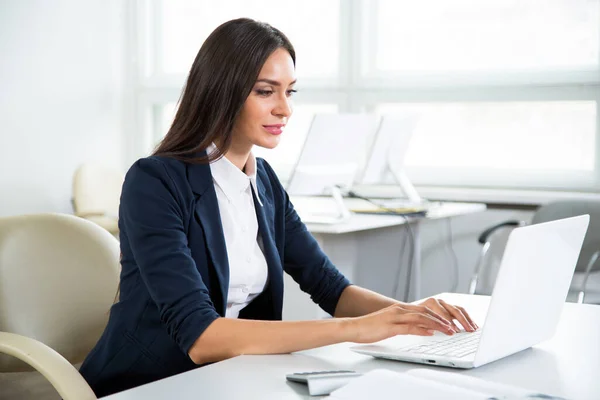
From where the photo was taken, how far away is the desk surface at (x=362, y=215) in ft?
10.8

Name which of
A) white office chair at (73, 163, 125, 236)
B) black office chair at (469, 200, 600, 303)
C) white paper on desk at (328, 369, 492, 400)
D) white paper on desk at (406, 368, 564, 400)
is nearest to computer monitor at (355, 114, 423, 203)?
black office chair at (469, 200, 600, 303)

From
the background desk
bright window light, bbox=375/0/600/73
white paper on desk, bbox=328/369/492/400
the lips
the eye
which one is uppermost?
bright window light, bbox=375/0/600/73

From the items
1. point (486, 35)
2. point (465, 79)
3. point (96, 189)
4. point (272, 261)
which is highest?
point (486, 35)

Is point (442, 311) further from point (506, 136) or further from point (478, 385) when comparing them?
point (506, 136)

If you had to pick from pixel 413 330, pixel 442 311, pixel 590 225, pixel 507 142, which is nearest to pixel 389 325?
pixel 413 330

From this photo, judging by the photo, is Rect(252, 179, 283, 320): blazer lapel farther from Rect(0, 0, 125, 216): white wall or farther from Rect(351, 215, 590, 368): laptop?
Rect(0, 0, 125, 216): white wall

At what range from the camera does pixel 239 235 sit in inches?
68.4

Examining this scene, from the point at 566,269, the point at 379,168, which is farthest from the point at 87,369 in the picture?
the point at 379,168

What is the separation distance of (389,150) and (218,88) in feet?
8.04

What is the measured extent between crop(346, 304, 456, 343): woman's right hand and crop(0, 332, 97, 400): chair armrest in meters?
0.46

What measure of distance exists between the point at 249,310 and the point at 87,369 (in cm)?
35

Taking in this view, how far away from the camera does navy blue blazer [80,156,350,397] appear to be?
149 centimetres

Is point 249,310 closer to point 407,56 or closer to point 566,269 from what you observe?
point 566,269

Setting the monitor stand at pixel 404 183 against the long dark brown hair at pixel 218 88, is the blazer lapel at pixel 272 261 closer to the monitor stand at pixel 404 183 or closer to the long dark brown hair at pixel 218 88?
the long dark brown hair at pixel 218 88
